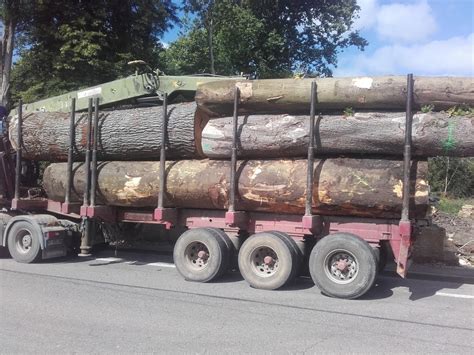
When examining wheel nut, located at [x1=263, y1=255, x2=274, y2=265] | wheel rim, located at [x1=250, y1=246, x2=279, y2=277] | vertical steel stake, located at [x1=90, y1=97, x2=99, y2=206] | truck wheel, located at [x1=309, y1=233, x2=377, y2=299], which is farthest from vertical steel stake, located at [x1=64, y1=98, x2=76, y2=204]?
truck wheel, located at [x1=309, y1=233, x2=377, y2=299]

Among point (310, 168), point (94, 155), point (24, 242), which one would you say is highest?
point (94, 155)

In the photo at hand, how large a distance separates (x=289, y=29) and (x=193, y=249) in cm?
1477

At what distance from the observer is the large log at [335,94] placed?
724cm

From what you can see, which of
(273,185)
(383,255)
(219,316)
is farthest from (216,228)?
(383,255)

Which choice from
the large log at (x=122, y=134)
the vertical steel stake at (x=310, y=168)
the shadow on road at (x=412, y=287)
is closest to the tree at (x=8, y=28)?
the large log at (x=122, y=134)

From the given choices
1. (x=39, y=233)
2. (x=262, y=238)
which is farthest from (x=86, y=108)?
(x=262, y=238)

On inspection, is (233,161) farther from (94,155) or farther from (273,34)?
(273,34)

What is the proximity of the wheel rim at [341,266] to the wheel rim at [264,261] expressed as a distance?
32.3 inches

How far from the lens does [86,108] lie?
10586 millimetres

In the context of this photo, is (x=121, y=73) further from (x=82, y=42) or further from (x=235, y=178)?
(x=235, y=178)

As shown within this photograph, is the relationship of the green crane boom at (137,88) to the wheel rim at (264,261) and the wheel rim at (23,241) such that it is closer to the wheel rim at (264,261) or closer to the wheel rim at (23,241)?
the wheel rim at (23,241)

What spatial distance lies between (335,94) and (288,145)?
1000mm

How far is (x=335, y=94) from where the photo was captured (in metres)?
7.69

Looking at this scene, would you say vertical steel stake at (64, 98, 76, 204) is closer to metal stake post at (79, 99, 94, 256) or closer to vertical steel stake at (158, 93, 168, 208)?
metal stake post at (79, 99, 94, 256)
